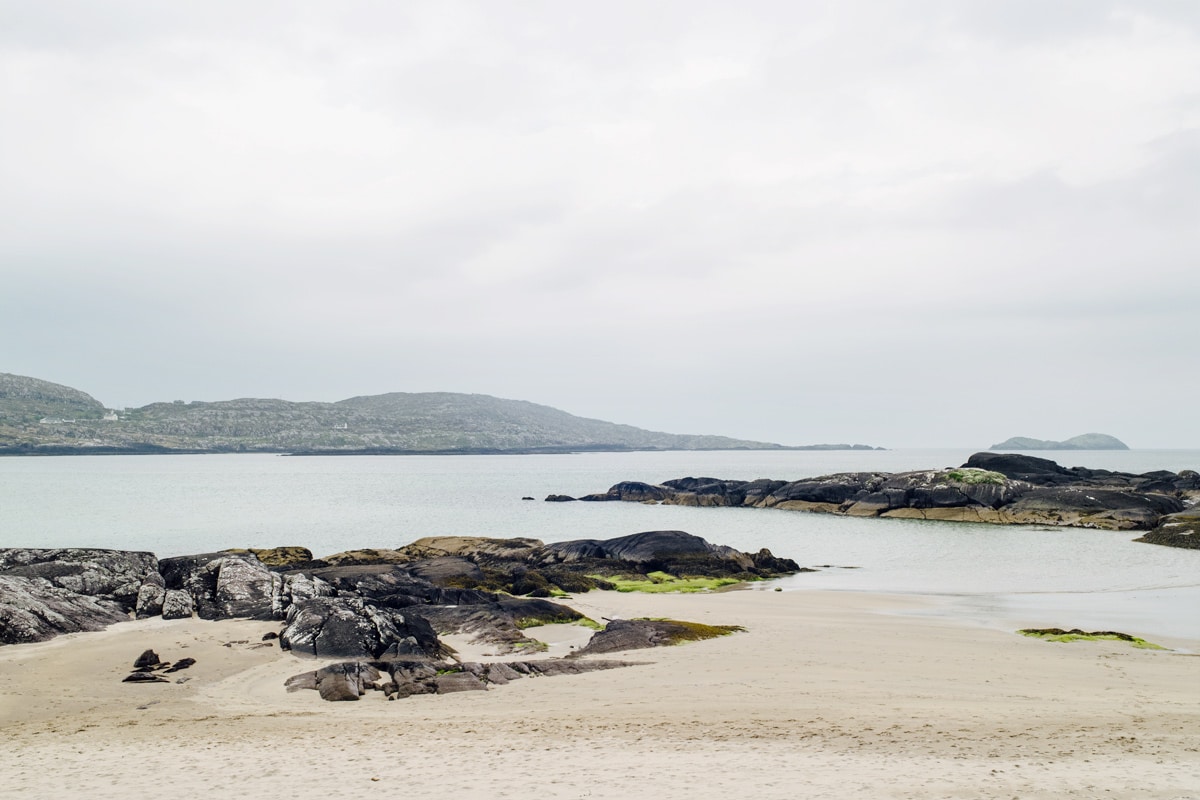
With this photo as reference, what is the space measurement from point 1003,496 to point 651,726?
2144 inches

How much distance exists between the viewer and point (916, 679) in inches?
551

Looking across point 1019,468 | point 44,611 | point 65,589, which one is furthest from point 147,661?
point 1019,468

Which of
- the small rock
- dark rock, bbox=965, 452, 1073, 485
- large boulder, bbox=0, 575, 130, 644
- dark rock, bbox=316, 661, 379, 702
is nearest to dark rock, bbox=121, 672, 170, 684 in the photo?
the small rock

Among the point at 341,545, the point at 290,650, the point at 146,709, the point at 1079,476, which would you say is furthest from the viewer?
the point at 1079,476

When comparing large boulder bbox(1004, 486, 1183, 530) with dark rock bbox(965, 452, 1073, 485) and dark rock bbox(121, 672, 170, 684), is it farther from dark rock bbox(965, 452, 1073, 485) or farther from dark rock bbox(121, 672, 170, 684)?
dark rock bbox(121, 672, 170, 684)

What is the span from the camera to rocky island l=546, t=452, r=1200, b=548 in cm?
5169

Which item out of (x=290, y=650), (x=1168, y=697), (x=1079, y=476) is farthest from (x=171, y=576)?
(x=1079, y=476)

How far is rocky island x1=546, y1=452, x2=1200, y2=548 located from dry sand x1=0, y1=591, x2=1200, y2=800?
34850 mm

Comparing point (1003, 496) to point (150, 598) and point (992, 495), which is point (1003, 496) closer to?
point (992, 495)

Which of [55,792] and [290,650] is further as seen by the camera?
[290,650]

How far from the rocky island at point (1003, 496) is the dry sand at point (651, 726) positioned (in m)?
34.9

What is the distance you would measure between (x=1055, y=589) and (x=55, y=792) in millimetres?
30369

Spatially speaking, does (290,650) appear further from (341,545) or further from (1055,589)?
(341,545)

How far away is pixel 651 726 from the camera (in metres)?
11.0
